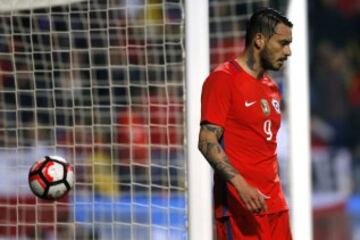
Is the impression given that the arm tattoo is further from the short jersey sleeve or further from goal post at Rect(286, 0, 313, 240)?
goal post at Rect(286, 0, 313, 240)

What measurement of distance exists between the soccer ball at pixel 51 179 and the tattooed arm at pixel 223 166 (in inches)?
51.5

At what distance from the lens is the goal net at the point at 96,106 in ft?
19.9

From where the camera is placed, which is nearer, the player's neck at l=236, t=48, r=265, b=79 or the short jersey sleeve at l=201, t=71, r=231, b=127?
the short jersey sleeve at l=201, t=71, r=231, b=127

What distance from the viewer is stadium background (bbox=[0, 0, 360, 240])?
6062mm

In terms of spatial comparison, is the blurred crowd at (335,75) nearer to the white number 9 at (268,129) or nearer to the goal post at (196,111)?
the goal post at (196,111)

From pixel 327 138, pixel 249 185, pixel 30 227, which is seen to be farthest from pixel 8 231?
pixel 327 138

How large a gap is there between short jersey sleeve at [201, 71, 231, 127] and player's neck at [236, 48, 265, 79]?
18 centimetres

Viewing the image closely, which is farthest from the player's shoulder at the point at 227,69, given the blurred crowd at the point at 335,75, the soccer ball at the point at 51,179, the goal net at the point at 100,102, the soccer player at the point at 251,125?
the blurred crowd at the point at 335,75

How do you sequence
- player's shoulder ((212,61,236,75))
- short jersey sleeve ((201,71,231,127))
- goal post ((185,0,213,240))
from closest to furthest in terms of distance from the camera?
short jersey sleeve ((201,71,231,127)) < player's shoulder ((212,61,236,75)) < goal post ((185,0,213,240))

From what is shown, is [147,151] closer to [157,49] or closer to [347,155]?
[157,49]

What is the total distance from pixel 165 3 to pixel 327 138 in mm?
6242

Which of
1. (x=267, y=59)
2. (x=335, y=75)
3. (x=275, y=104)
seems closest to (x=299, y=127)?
(x=275, y=104)

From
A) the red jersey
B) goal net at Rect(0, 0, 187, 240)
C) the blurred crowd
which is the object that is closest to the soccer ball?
goal net at Rect(0, 0, 187, 240)

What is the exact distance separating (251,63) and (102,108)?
64.9 inches
